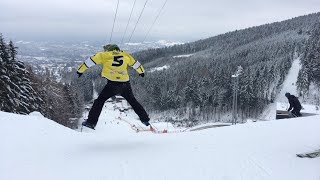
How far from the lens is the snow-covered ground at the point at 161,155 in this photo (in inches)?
251

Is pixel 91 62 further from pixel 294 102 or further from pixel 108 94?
pixel 294 102

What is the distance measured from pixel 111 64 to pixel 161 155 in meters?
2.74

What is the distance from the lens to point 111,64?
9211mm

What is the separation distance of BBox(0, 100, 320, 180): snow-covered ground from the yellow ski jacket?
1647 mm

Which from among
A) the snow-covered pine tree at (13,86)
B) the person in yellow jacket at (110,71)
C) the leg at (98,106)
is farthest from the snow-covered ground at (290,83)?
the leg at (98,106)

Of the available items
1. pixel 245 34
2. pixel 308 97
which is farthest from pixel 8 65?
pixel 245 34

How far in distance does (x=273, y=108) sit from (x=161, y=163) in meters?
90.9

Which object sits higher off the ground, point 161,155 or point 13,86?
point 13,86

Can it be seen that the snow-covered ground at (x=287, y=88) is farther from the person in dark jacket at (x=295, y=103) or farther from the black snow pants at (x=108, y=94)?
the black snow pants at (x=108, y=94)

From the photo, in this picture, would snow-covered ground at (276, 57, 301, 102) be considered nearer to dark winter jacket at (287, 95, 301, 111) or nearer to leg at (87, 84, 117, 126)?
dark winter jacket at (287, 95, 301, 111)

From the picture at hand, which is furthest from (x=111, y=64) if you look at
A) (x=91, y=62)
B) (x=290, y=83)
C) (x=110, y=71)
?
(x=290, y=83)

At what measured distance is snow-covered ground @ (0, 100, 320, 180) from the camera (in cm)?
638

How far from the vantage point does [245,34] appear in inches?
7215

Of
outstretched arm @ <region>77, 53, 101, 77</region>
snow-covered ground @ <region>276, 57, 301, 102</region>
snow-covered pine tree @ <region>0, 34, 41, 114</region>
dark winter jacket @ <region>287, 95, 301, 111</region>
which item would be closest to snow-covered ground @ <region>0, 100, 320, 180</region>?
outstretched arm @ <region>77, 53, 101, 77</region>
